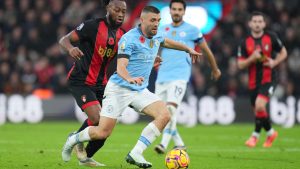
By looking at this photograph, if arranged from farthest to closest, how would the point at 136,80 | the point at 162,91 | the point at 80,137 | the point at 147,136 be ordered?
the point at 162,91
the point at 80,137
the point at 147,136
the point at 136,80

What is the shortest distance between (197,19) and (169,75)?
36.5 feet

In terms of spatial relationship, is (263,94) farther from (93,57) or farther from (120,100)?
(120,100)

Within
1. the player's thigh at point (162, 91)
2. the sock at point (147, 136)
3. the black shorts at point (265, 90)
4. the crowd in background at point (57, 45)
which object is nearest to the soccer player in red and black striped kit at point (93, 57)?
the sock at point (147, 136)

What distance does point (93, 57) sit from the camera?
368 inches

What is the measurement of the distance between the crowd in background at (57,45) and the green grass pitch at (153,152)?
102 inches

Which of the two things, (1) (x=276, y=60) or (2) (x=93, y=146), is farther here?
(1) (x=276, y=60)

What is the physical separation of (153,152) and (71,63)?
1002cm

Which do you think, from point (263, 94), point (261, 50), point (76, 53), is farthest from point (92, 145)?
point (261, 50)

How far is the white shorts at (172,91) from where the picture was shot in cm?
1223

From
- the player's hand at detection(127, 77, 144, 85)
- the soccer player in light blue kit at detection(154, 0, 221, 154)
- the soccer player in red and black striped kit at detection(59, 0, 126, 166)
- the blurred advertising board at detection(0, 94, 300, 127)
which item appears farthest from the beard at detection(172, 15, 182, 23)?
the blurred advertising board at detection(0, 94, 300, 127)

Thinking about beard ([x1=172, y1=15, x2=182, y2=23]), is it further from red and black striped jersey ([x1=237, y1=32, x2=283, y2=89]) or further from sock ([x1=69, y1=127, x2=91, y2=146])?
sock ([x1=69, y1=127, x2=91, y2=146])

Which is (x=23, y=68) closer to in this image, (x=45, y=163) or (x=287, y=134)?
(x=287, y=134)

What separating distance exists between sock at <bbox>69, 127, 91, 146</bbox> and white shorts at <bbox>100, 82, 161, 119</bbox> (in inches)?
12.1

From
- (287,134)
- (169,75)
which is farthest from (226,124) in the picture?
(169,75)
